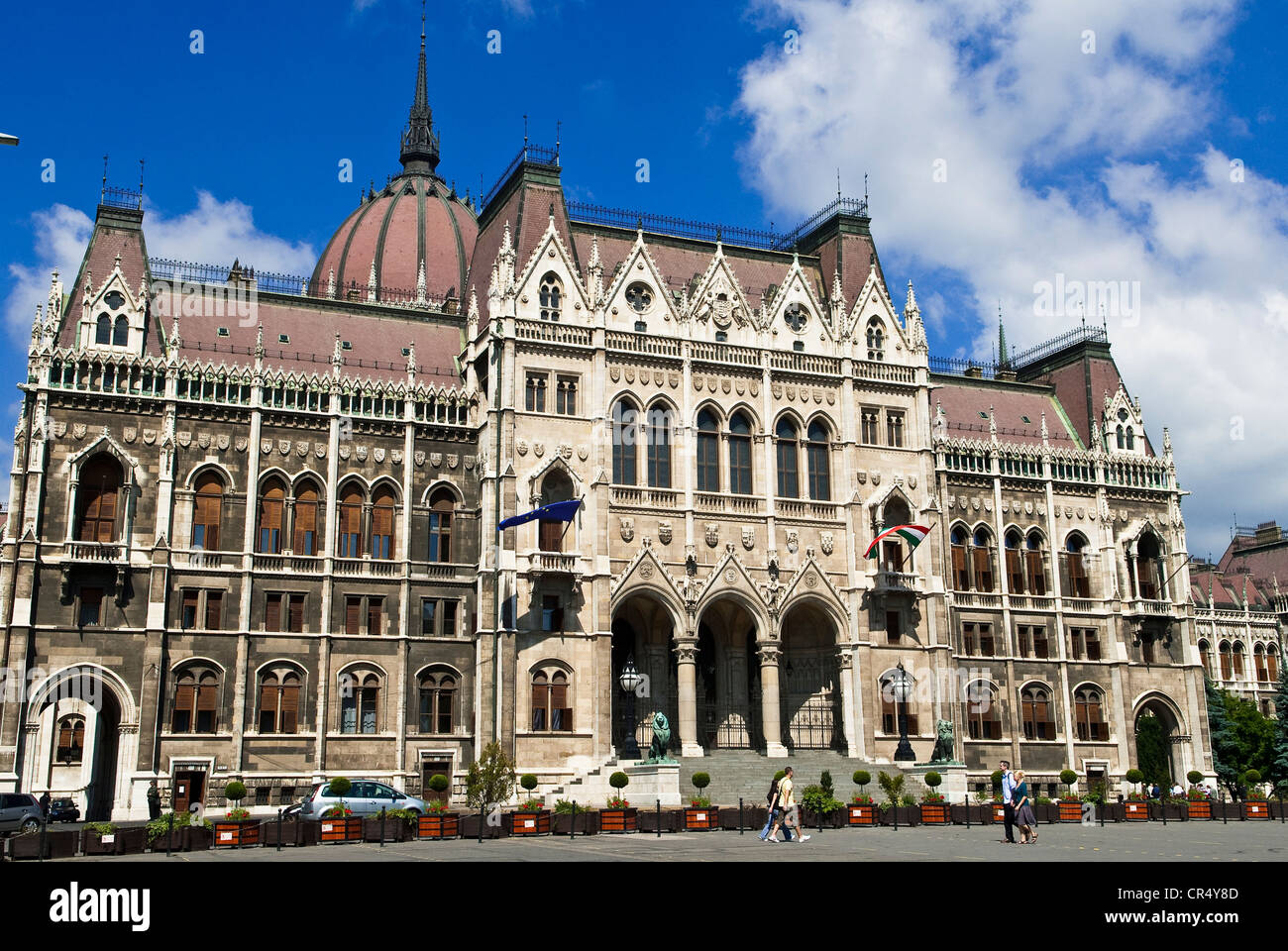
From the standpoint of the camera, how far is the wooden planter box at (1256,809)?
49188 mm

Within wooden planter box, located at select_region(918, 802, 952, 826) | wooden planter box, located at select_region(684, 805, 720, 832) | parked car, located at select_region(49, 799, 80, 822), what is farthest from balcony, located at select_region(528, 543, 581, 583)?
parked car, located at select_region(49, 799, 80, 822)

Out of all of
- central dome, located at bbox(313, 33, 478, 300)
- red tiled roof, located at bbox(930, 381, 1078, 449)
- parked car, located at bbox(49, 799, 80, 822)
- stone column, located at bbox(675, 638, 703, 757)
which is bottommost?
parked car, located at bbox(49, 799, 80, 822)

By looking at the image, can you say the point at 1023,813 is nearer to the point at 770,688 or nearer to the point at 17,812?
the point at 770,688

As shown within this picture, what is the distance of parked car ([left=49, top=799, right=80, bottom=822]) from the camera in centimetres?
4447

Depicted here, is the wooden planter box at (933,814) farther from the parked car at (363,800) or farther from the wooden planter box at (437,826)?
the parked car at (363,800)

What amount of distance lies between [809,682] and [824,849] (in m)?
29.4

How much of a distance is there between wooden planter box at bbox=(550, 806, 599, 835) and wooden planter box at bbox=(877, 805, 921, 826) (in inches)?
375

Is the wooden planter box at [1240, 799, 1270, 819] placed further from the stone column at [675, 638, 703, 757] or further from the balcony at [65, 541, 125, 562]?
the balcony at [65, 541, 125, 562]

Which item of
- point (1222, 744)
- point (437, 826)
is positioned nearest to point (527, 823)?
point (437, 826)

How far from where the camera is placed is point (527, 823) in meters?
36.4
